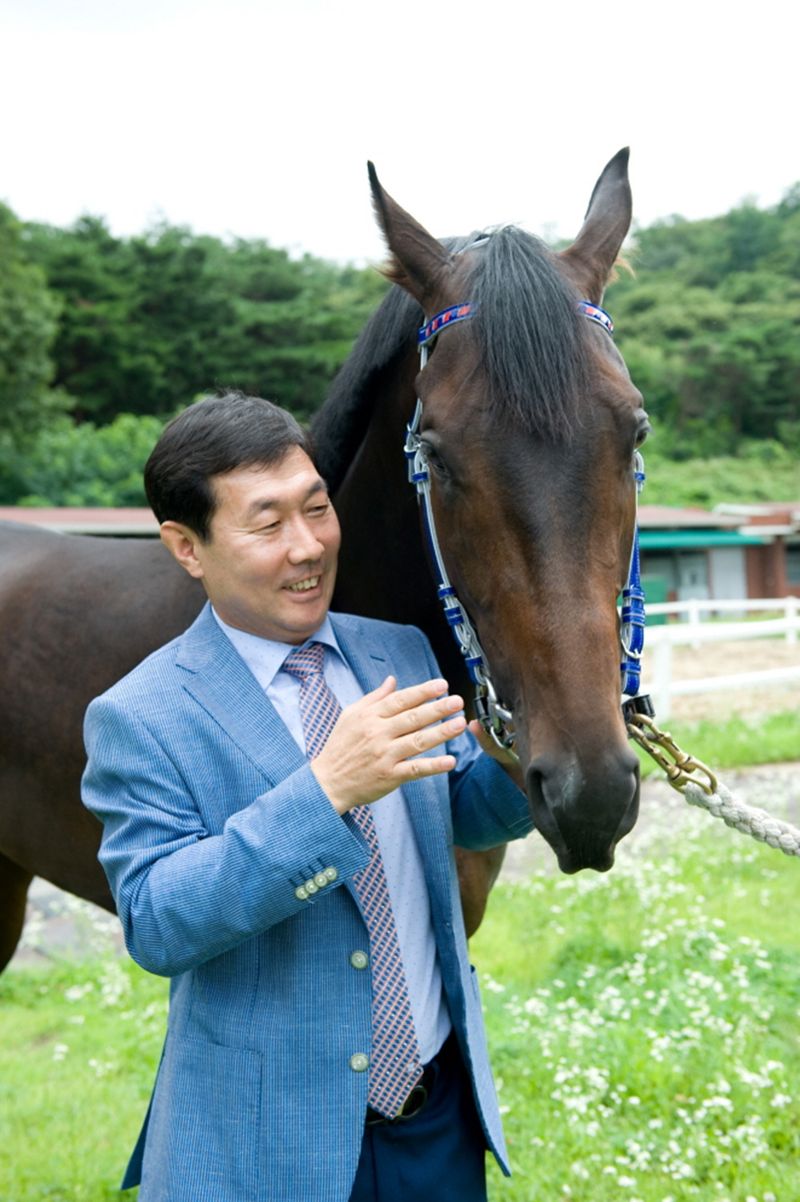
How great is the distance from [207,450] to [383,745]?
634mm

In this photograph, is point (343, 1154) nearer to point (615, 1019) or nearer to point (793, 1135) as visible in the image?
point (793, 1135)

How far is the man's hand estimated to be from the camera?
1.45m

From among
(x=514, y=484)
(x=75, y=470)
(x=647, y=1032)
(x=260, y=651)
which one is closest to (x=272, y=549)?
(x=260, y=651)

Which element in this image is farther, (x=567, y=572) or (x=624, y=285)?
(x=624, y=285)

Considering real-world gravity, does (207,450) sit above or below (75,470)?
above

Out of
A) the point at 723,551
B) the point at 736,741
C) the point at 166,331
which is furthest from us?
the point at 166,331

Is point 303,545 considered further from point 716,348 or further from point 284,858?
point 716,348

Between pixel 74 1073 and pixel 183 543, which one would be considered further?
pixel 74 1073

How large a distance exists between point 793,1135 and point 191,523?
3044 millimetres

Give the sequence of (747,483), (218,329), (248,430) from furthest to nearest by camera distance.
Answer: (747,483) < (218,329) < (248,430)

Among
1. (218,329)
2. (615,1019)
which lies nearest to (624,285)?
(218,329)

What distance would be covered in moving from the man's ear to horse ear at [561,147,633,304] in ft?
2.80

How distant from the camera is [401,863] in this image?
71.0 inches

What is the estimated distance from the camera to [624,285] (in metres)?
60.6
